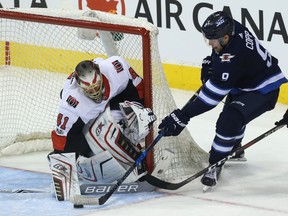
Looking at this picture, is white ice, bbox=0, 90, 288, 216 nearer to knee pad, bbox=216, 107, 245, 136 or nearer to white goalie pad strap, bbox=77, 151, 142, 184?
white goalie pad strap, bbox=77, 151, 142, 184

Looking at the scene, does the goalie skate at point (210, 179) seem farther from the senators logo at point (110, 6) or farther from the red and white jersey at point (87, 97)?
the senators logo at point (110, 6)

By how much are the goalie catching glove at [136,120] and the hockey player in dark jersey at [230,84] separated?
93 millimetres

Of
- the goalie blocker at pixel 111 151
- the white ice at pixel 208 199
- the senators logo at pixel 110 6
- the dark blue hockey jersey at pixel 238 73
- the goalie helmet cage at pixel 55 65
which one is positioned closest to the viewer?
the white ice at pixel 208 199

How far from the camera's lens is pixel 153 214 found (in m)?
4.07

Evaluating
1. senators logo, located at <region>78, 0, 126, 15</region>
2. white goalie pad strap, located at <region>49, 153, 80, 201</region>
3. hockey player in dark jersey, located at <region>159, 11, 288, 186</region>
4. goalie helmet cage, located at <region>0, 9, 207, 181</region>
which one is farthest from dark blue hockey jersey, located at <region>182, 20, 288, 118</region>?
senators logo, located at <region>78, 0, 126, 15</region>

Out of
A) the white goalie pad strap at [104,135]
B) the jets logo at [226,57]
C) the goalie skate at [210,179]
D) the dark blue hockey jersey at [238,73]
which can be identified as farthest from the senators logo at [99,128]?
the jets logo at [226,57]

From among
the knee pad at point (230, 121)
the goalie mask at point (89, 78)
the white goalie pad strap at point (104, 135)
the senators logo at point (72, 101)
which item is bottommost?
the white goalie pad strap at point (104, 135)

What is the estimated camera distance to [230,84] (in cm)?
425

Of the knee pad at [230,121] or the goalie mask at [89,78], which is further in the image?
the knee pad at [230,121]

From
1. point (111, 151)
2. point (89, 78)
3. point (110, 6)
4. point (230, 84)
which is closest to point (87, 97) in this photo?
point (89, 78)

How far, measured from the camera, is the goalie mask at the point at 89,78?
418cm

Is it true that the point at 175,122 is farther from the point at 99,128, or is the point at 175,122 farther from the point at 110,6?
the point at 110,6

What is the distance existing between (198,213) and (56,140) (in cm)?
74

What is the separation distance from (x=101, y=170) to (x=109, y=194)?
259mm
